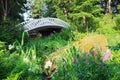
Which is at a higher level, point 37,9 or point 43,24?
point 43,24

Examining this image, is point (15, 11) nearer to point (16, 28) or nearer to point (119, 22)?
point (119, 22)

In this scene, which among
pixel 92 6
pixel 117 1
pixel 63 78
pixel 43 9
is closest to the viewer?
pixel 63 78

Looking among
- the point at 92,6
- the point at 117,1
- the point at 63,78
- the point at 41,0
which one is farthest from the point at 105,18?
the point at 63,78

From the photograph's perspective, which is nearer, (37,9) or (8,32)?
(8,32)

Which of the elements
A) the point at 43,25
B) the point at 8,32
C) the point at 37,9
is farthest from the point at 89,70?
the point at 37,9

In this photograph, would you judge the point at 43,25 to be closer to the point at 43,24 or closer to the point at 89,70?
the point at 43,24

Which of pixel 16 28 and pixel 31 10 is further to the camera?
pixel 31 10

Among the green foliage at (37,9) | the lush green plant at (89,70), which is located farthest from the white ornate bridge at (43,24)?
the green foliage at (37,9)

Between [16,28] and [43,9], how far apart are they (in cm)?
2204

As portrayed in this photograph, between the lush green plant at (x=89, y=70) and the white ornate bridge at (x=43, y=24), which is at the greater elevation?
the lush green plant at (x=89, y=70)

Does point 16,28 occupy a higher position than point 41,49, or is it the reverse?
point 16,28

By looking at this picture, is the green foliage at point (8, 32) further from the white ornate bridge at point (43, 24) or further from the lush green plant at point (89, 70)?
the white ornate bridge at point (43, 24)

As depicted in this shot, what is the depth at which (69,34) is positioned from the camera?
1354 centimetres

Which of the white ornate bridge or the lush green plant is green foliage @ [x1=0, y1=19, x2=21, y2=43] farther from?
the white ornate bridge
